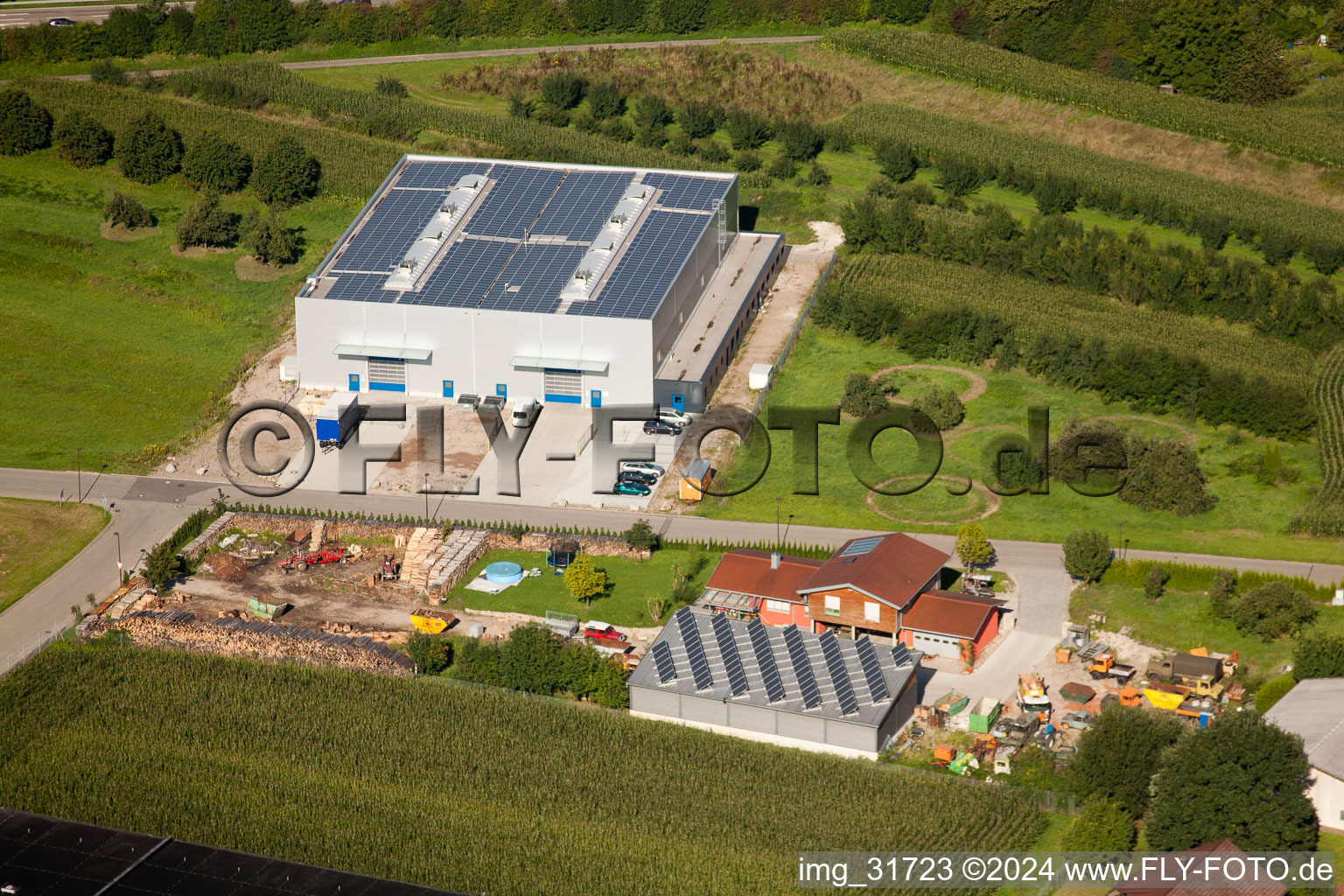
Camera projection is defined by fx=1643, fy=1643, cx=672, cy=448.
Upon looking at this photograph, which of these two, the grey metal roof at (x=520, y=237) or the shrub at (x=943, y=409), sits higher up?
the grey metal roof at (x=520, y=237)

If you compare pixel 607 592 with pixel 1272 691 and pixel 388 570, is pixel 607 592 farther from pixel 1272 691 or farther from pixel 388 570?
pixel 1272 691

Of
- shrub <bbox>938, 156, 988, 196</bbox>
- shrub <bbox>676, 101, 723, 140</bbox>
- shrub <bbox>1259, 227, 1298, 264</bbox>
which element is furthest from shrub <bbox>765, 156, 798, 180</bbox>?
shrub <bbox>1259, 227, 1298, 264</bbox>

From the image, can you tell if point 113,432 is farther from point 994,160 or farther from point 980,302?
point 994,160

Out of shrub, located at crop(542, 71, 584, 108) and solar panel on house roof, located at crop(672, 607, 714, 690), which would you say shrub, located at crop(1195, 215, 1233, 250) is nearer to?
shrub, located at crop(542, 71, 584, 108)

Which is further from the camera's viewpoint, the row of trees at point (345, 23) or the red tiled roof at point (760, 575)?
the row of trees at point (345, 23)

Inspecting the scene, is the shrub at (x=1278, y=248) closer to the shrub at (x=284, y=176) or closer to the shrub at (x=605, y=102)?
the shrub at (x=605, y=102)

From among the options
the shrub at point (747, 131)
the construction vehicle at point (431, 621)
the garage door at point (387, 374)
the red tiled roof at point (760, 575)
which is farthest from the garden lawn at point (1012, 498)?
the shrub at point (747, 131)
